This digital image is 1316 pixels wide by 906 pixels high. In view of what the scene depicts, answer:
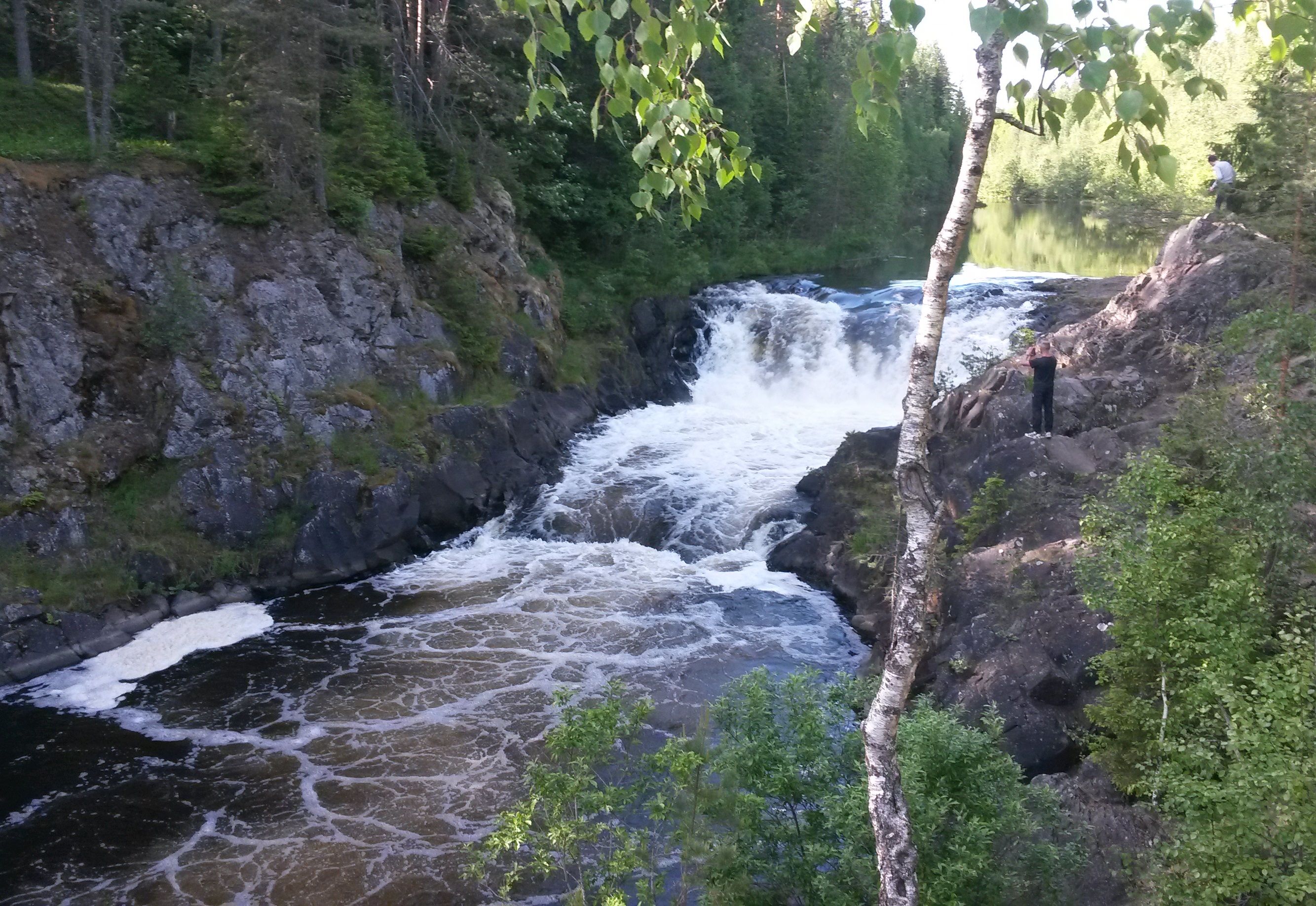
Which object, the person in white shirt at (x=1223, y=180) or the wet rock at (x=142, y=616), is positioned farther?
the person in white shirt at (x=1223, y=180)

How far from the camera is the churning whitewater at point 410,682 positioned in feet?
30.1

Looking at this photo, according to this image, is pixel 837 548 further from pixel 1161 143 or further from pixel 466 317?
pixel 1161 143

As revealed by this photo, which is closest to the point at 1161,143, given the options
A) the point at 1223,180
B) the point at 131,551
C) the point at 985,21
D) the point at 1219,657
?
the point at 985,21

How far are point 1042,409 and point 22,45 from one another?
67.0 ft

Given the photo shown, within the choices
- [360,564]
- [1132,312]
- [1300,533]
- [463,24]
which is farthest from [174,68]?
[1300,533]

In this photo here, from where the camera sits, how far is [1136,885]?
599 centimetres

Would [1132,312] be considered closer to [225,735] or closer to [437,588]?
[437,588]

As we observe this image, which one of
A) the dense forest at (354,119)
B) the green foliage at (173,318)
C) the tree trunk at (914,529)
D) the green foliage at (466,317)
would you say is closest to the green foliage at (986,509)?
the dense forest at (354,119)

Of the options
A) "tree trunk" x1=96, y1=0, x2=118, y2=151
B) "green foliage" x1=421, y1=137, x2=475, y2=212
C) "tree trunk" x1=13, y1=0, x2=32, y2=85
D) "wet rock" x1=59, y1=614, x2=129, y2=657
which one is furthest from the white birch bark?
"wet rock" x1=59, y1=614, x2=129, y2=657

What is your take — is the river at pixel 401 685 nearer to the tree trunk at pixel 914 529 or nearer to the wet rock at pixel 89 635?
the wet rock at pixel 89 635

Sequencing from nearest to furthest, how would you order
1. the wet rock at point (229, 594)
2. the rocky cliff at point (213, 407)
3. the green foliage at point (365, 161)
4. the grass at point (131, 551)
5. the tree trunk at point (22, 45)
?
the grass at point (131, 551) → the rocky cliff at point (213, 407) → the wet rock at point (229, 594) → the tree trunk at point (22, 45) → the green foliage at point (365, 161)

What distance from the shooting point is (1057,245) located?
46125 millimetres

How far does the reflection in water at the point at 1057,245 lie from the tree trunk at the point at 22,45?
23.5 metres

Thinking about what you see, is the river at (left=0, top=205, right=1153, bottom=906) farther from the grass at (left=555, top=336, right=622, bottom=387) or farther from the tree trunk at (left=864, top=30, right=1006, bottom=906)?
the tree trunk at (left=864, top=30, right=1006, bottom=906)
